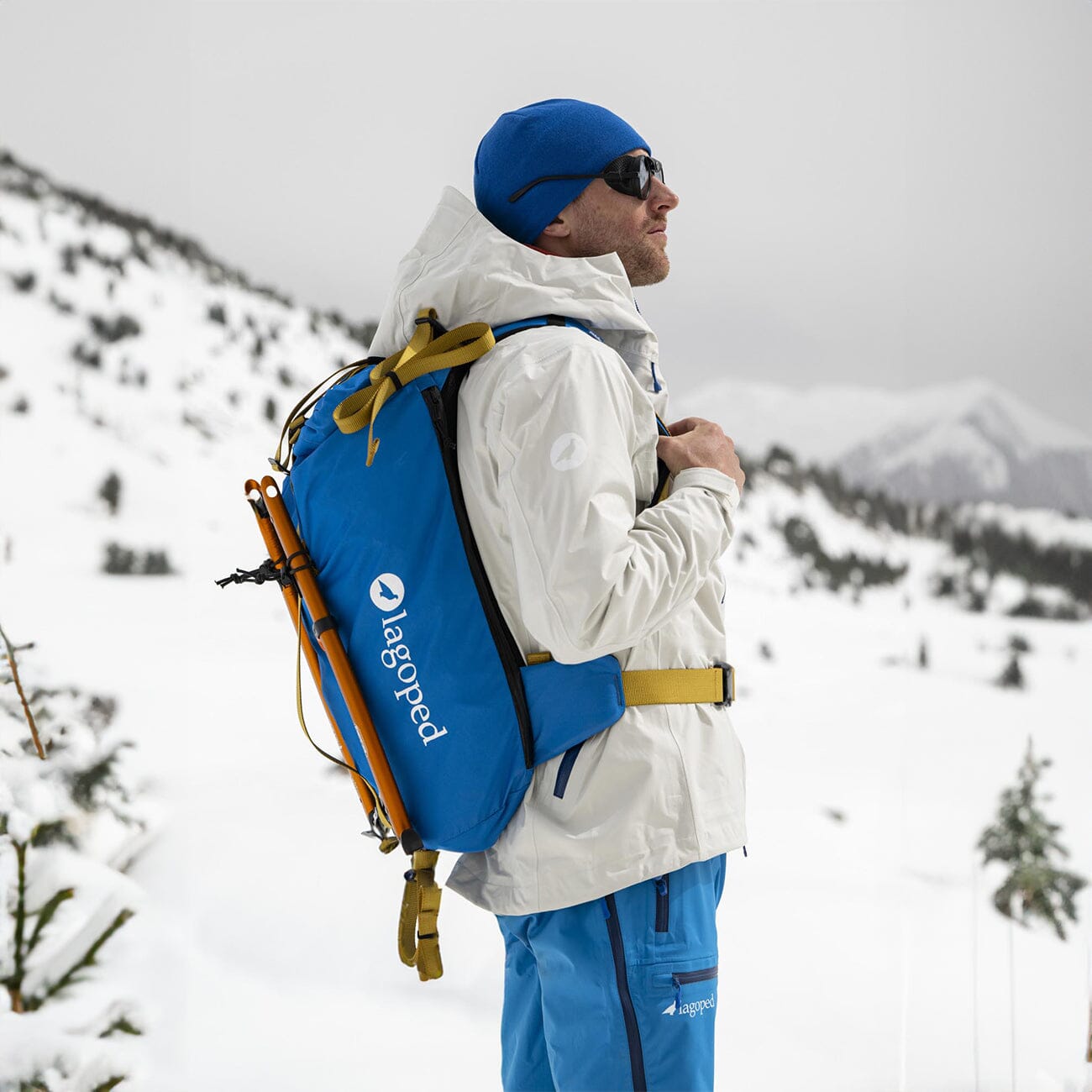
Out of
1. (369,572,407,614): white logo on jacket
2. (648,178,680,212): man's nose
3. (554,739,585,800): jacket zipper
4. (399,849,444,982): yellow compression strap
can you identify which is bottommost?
(399,849,444,982): yellow compression strap

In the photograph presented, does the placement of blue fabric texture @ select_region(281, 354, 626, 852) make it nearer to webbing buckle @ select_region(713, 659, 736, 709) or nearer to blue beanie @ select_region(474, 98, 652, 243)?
webbing buckle @ select_region(713, 659, 736, 709)

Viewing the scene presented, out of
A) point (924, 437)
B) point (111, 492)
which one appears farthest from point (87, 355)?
point (924, 437)

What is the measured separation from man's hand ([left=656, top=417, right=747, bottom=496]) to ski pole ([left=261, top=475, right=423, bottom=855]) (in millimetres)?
384

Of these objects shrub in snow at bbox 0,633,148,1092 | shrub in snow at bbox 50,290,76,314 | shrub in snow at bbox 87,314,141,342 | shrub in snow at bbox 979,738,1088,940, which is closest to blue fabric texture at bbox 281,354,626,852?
shrub in snow at bbox 0,633,148,1092

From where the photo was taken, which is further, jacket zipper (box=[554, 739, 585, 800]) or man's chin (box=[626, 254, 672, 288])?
man's chin (box=[626, 254, 672, 288])

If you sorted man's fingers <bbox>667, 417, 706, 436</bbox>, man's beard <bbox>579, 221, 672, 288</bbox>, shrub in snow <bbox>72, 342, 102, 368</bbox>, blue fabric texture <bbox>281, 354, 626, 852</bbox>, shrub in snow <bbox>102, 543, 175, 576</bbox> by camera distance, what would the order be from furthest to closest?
shrub in snow <bbox>72, 342, 102, 368</bbox>, shrub in snow <bbox>102, 543, 175, 576</bbox>, man's beard <bbox>579, 221, 672, 288</bbox>, man's fingers <bbox>667, 417, 706, 436</bbox>, blue fabric texture <bbox>281, 354, 626, 852</bbox>

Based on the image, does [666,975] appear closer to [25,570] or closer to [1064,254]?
[25,570]

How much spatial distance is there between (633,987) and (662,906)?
3.1 inches

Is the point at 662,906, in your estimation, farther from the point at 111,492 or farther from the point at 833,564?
the point at 833,564

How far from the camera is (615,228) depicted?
119 centimetres

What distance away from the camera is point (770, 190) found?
6344mm

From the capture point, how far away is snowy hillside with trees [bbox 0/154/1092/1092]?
7.13 feet

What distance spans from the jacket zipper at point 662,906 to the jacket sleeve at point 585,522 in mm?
227

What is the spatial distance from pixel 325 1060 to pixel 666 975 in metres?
1.42
